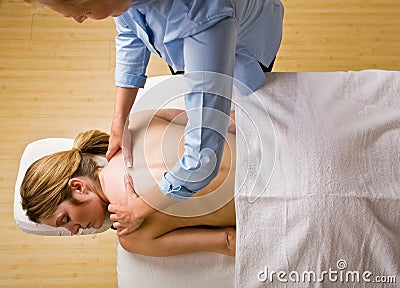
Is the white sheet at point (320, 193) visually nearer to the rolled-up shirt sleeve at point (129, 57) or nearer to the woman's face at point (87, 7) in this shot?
the rolled-up shirt sleeve at point (129, 57)

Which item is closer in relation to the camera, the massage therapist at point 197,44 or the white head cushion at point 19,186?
the massage therapist at point 197,44

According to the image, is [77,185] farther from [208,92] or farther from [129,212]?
[208,92]

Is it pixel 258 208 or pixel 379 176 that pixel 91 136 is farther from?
pixel 379 176

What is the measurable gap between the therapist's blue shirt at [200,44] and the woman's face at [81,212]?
31 centimetres

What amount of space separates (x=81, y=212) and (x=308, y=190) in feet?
1.84

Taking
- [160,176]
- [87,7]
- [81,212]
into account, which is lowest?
[81,212]

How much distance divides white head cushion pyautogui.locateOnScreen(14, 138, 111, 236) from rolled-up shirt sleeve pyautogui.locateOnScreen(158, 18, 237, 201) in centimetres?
48

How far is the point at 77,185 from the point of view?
136cm

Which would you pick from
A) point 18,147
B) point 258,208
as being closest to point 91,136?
point 258,208

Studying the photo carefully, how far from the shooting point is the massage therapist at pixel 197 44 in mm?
921

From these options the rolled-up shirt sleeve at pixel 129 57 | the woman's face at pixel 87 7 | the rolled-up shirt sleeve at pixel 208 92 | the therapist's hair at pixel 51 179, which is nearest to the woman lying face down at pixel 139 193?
the therapist's hair at pixel 51 179

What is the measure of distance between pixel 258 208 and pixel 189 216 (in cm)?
17

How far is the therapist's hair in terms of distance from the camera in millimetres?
1343

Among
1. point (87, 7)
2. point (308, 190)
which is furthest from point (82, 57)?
point (87, 7)
